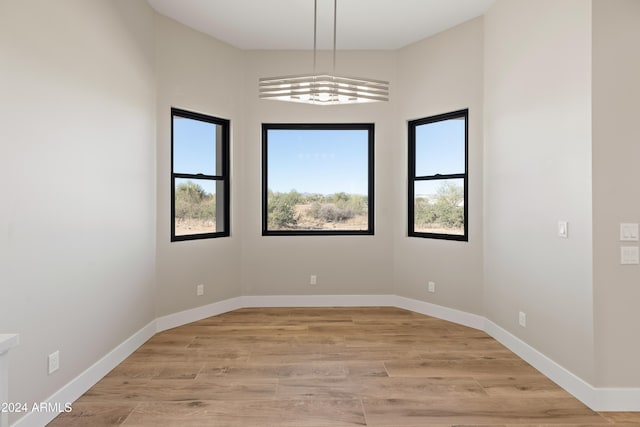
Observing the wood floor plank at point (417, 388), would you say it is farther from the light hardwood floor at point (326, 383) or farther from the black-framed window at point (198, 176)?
the black-framed window at point (198, 176)

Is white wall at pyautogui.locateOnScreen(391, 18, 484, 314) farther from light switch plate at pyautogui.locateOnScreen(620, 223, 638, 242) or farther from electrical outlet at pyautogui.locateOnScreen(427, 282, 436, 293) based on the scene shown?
light switch plate at pyautogui.locateOnScreen(620, 223, 638, 242)

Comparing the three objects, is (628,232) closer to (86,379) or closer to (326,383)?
(326,383)

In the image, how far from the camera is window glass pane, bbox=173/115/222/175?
4602 millimetres

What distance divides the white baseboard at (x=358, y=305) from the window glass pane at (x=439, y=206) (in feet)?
2.91

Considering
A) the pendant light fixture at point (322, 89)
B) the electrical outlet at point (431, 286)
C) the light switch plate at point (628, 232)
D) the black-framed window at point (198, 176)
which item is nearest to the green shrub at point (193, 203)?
the black-framed window at point (198, 176)

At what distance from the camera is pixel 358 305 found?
17.5ft

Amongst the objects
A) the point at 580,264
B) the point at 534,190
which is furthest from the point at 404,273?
the point at 580,264

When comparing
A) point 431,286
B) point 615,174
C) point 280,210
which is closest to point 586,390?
point 615,174

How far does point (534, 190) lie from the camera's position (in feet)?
11.1

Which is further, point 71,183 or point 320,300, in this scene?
point 320,300

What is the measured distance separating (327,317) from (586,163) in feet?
9.94

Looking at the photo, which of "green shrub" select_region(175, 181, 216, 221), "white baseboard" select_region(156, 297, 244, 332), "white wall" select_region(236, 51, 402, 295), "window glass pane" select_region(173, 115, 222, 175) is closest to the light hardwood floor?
"white baseboard" select_region(156, 297, 244, 332)

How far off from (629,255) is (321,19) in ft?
11.2

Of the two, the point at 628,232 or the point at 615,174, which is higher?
the point at 615,174
